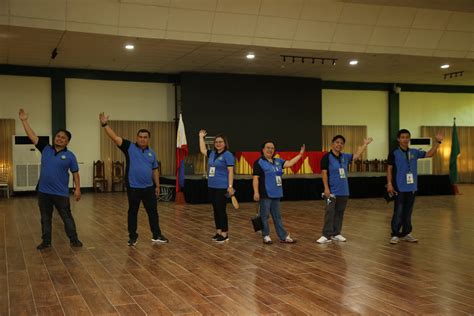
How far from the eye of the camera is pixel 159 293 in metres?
4.47

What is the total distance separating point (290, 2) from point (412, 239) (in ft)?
22.0

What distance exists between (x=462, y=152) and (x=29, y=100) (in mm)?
16368

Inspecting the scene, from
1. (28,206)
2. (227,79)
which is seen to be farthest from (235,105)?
(28,206)

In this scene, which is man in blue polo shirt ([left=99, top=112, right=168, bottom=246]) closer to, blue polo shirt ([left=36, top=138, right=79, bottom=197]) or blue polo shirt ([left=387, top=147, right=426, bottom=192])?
blue polo shirt ([left=36, top=138, right=79, bottom=197])

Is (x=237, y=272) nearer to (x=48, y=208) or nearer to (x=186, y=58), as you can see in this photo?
(x=48, y=208)

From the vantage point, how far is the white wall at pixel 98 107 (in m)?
16.3

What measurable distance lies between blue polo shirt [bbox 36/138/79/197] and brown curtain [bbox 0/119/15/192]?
394 inches

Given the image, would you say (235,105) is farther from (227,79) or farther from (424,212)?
(424,212)

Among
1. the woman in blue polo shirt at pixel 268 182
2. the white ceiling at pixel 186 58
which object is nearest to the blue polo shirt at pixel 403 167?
the woman in blue polo shirt at pixel 268 182

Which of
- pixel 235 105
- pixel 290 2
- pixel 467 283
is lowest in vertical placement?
pixel 467 283

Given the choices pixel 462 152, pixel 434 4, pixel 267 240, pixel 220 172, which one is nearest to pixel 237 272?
pixel 267 240

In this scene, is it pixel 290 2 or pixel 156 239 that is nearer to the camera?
pixel 156 239

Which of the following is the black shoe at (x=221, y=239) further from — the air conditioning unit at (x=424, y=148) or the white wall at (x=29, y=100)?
the air conditioning unit at (x=424, y=148)

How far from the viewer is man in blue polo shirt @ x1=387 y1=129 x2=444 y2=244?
22.4 ft
